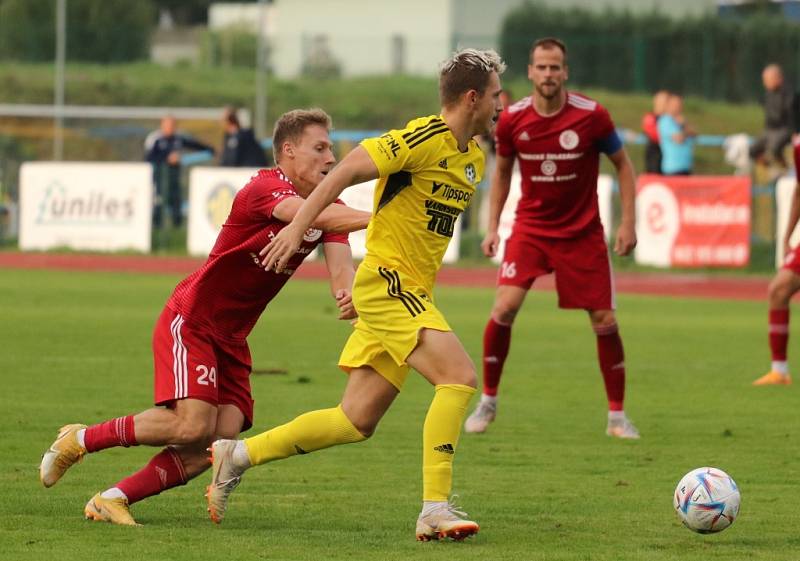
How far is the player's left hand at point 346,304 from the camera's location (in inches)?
268

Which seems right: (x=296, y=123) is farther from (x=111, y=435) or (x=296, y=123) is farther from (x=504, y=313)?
(x=504, y=313)

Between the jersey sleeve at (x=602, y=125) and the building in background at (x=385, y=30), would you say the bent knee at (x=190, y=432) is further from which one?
the building in background at (x=385, y=30)

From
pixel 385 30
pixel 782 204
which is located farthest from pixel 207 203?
pixel 385 30

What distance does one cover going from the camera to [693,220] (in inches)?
893

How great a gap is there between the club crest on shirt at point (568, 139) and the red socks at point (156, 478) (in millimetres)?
3898

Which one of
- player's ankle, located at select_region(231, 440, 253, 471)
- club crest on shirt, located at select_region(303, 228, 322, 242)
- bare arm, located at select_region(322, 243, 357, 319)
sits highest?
club crest on shirt, located at select_region(303, 228, 322, 242)

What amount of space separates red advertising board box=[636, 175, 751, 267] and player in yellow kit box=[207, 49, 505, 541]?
16070 millimetres

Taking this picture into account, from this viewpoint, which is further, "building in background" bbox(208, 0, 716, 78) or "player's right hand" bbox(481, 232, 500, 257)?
"building in background" bbox(208, 0, 716, 78)

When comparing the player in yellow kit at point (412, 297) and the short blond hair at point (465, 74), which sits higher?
the short blond hair at point (465, 74)

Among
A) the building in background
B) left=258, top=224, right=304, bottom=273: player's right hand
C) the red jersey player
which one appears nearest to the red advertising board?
the red jersey player

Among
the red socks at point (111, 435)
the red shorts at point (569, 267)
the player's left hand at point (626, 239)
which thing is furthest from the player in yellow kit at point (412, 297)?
the red shorts at point (569, 267)

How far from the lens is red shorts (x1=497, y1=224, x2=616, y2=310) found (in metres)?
9.92

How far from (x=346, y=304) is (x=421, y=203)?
1.75 ft

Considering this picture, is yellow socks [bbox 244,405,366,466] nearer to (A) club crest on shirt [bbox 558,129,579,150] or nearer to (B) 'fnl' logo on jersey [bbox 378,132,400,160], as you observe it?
(B) 'fnl' logo on jersey [bbox 378,132,400,160]
